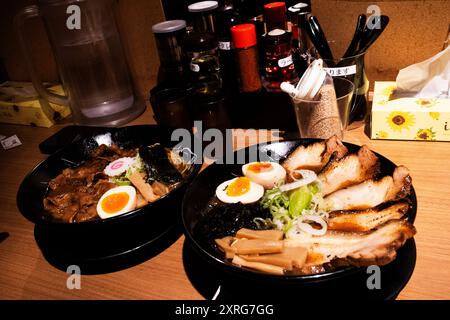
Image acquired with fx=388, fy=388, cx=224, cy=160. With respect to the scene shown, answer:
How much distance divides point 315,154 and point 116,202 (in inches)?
27.4

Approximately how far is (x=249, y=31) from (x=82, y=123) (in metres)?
1.12

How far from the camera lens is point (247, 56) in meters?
1.61

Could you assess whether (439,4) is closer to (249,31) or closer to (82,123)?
(249,31)

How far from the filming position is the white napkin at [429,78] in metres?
1.42

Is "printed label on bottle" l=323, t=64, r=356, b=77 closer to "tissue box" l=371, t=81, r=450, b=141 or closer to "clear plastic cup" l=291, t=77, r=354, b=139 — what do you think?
"clear plastic cup" l=291, t=77, r=354, b=139

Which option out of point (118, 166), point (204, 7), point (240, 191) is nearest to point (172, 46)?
point (204, 7)

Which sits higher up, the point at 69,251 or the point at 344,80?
the point at 344,80

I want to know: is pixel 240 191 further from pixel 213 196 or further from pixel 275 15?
pixel 275 15

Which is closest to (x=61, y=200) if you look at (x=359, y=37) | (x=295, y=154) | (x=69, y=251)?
(x=69, y=251)

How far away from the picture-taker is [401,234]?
0.88 metres

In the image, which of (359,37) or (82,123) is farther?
(82,123)

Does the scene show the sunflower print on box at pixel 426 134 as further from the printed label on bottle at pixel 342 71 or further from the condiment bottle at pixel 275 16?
the condiment bottle at pixel 275 16

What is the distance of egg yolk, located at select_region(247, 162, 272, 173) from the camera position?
4.20 ft
